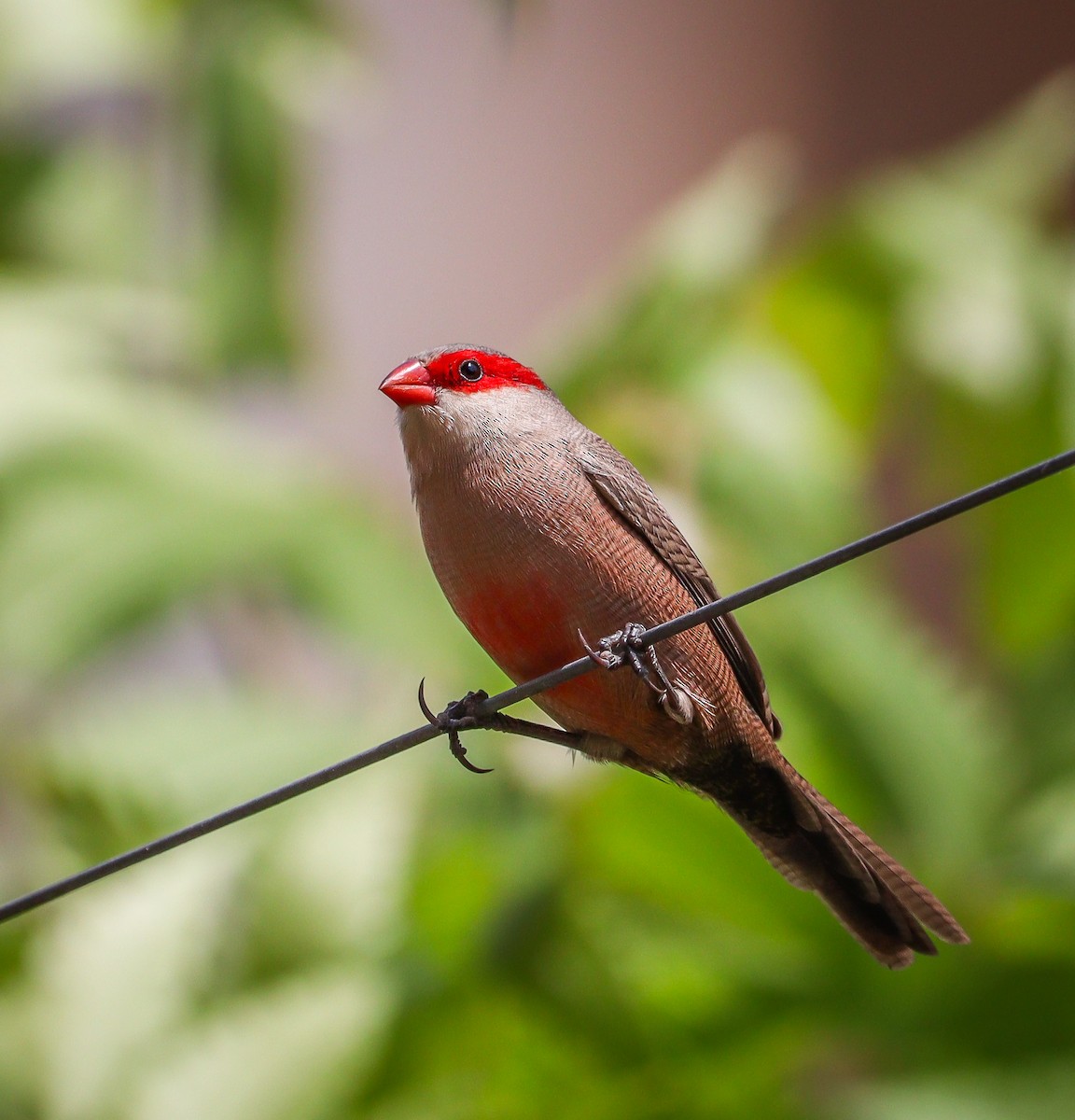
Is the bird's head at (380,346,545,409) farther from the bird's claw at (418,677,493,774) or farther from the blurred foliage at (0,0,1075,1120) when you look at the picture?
the blurred foliage at (0,0,1075,1120)

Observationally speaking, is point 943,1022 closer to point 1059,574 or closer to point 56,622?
point 1059,574

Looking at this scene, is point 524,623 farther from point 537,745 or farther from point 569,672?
point 537,745

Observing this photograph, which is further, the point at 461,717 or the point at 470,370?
the point at 470,370

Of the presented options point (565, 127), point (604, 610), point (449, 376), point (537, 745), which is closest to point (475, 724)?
point (604, 610)

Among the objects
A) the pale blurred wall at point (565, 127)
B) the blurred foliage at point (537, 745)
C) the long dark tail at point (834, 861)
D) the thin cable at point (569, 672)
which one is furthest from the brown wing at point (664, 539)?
the pale blurred wall at point (565, 127)

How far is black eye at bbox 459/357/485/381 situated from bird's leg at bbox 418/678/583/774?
27.1 inches

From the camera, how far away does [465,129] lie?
9.80 m

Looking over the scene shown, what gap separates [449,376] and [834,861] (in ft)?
4.44

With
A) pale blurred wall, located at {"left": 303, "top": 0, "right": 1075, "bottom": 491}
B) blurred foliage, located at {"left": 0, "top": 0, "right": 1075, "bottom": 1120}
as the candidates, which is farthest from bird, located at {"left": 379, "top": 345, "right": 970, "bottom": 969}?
pale blurred wall, located at {"left": 303, "top": 0, "right": 1075, "bottom": 491}

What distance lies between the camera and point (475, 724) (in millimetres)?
2916

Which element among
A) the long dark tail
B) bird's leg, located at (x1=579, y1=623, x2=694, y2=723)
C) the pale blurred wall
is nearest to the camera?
bird's leg, located at (x1=579, y1=623, x2=694, y2=723)

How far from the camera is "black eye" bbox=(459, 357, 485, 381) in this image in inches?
127

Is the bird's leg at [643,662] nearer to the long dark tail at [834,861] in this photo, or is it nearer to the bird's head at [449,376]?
the long dark tail at [834,861]

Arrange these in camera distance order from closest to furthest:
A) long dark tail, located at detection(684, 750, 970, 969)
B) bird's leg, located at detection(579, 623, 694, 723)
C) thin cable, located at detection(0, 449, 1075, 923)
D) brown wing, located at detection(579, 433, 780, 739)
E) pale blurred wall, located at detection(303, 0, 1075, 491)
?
thin cable, located at detection(0, 449, 1075, 923) < bird's leg, located at detection(579, 623, 694, 723) < long dark tail, located at detection(684, 750, 970, 969) < brown wing, located at detection(579, 433, 780, 739) < pale blurred wall, located at detection(303, 0, 1075, 491)
